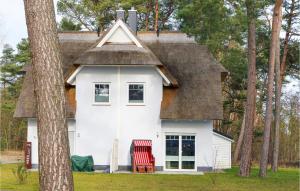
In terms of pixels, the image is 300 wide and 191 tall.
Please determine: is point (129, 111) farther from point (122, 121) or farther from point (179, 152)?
point (179, 152)

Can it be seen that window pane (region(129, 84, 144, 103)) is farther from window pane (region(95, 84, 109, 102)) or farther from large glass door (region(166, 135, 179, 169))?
large glass door (region(166, 135, 179, 169))

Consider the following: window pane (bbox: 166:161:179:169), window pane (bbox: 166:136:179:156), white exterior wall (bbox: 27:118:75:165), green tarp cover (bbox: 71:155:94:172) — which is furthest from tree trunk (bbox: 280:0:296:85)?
green tarp cover (bbox: 71:155:94:172)

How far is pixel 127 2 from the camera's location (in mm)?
38438

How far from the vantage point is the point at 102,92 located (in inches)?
1035

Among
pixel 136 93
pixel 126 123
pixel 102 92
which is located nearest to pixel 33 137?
pixel 102 92

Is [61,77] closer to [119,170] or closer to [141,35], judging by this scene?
[119,170]

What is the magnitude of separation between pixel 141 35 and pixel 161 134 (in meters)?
6.34

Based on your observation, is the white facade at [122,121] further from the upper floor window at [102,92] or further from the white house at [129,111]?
the upper floor window at [102,92]

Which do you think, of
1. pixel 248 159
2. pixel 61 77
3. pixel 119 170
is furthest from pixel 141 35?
pixel 61 77

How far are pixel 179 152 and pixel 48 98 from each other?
19676mm

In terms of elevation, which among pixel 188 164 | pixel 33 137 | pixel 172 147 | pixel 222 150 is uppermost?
pixel 33 137

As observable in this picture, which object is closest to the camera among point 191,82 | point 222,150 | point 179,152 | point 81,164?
point 81,164

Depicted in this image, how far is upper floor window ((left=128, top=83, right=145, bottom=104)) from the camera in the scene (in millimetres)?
26109

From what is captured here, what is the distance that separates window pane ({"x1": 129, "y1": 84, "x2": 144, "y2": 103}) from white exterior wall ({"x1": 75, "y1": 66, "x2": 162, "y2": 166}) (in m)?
0.22
